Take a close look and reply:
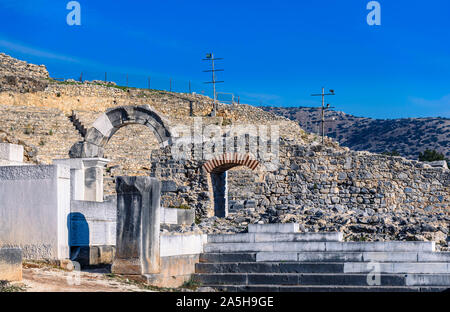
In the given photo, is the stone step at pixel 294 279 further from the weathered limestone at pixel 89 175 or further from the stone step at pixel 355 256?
the weathered limestone at pixel 89 175

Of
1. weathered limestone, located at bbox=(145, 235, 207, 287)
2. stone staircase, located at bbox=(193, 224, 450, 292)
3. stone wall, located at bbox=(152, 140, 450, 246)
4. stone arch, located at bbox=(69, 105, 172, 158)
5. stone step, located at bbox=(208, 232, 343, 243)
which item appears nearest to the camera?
stone staircase, located at bbox=(193, 224, 450, 292)

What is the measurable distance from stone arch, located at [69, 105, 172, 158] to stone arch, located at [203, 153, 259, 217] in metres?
1.38

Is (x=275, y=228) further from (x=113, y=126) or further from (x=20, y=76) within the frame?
(x=20, y=76)

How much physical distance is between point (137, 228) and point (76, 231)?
61.3 inches

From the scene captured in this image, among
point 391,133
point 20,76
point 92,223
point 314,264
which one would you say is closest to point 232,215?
point 92,223

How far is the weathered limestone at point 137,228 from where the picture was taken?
30.1ft

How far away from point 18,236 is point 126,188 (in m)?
2.02

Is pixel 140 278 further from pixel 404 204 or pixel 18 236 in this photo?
pixel 404 204

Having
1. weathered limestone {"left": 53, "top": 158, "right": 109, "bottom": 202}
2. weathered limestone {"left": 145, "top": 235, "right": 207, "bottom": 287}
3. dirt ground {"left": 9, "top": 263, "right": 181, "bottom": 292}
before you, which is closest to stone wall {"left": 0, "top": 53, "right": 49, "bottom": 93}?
weathered limestone {"left": 53, "top": 158, "right": 109, "bottom": 202}

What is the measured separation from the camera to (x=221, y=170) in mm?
16766

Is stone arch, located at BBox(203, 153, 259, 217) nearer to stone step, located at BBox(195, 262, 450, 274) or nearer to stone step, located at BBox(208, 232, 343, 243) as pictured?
stone step, located at BBox(208, 232, 343, 243)

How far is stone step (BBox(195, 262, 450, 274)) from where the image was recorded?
9.40 m
